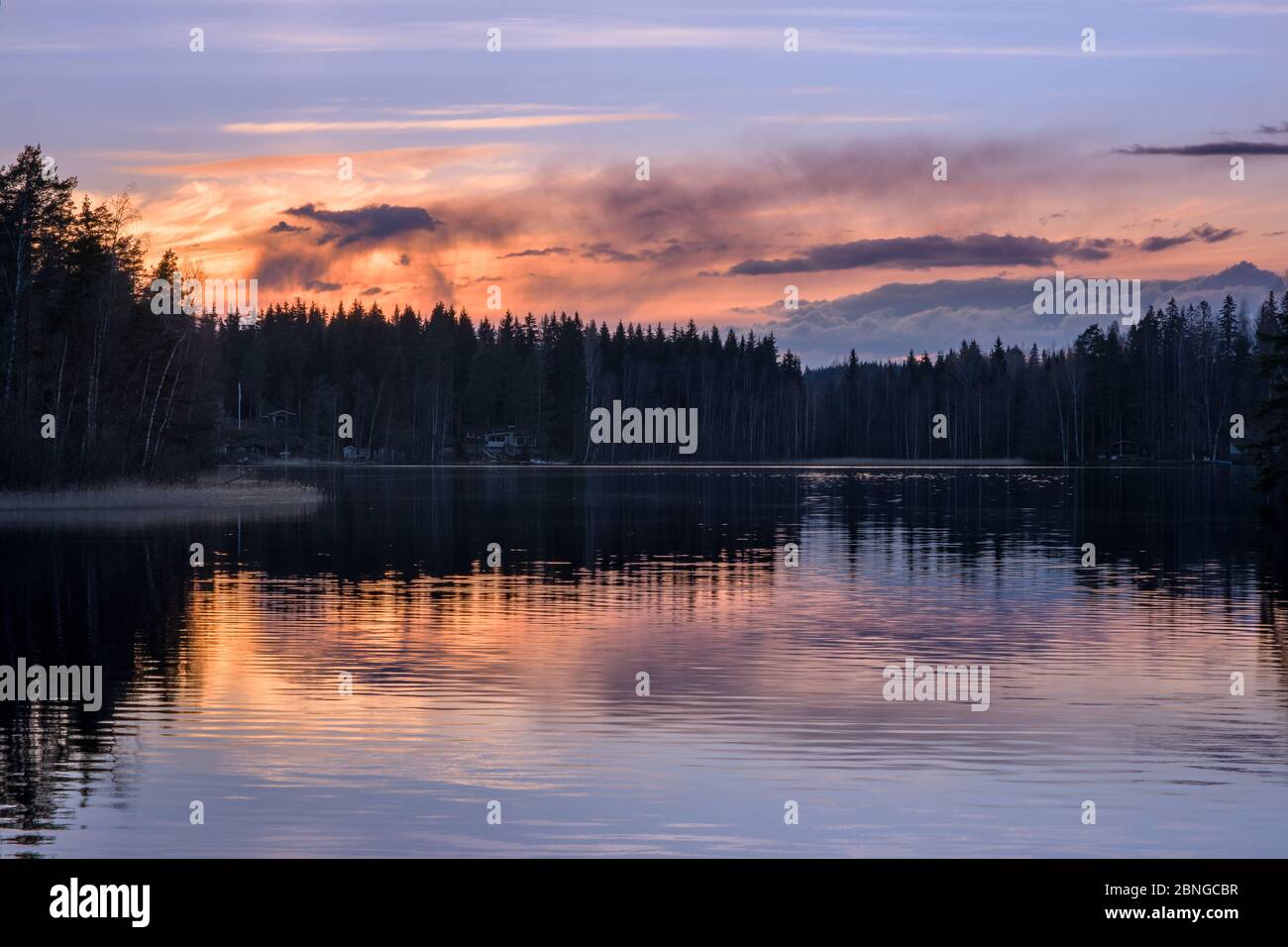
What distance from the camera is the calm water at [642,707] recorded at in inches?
590

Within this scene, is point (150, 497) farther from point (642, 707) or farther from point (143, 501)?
point (642, 707)

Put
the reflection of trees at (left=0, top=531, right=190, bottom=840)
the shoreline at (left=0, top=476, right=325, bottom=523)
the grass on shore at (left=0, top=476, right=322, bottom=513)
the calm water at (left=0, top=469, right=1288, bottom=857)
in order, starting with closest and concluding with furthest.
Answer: the calm water at (left=0, top=469, right=1288, bottom=857) → the reflection of trees at (left=0, top=531, right=190, bottom=840) → the shoreline at (left=0, top=476, right=325, bottom=523) → the grass on shore at (left=0, top=476, right=322, bottom=513)

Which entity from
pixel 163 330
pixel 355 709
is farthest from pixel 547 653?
pixel 163 330

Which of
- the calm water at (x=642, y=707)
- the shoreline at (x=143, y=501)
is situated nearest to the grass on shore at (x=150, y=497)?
the shoreline at (x=143, y=501)

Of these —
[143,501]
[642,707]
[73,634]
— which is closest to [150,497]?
[143,501]

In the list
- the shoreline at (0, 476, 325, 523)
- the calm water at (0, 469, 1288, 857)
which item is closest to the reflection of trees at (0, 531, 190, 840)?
the calm water at (0, 469, 1288, 857)

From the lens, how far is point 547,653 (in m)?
27.3

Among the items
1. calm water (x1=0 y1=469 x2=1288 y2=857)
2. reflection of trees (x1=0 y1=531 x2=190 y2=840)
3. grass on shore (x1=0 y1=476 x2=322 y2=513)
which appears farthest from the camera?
grass on shore (x1=0 y1=476 x2=322 y2=513)

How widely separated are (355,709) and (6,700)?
5850mm

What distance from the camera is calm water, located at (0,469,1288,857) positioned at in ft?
49.2

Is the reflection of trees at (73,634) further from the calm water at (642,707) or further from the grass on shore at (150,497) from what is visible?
the grass on shore at (150,497)

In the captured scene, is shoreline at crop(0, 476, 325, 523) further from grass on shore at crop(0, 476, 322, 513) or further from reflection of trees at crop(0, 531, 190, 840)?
reflection of trees at crop(0, 531, 190, 840)

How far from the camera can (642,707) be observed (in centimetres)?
2191
